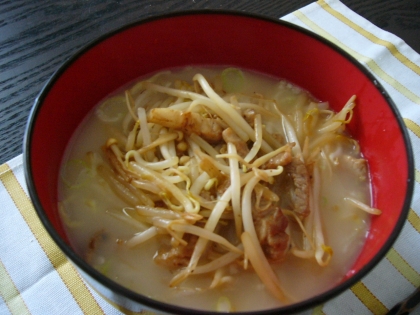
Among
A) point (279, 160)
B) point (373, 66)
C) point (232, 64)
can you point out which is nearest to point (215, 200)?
point (279, 160)

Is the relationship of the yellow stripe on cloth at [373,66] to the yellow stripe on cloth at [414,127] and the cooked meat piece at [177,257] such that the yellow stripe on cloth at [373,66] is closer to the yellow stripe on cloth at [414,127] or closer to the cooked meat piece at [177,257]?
the yellow stripe on cloth at [414,127]

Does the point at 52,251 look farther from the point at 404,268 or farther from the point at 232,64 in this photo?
the point at 404,268

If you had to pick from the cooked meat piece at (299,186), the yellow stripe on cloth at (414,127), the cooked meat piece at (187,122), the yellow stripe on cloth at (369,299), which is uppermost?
the cooked meat piece at (187,122)

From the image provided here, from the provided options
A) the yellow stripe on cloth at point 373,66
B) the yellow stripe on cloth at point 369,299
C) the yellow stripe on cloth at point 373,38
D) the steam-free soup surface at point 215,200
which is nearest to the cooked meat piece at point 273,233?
the steam-free soup surface at point 215,200

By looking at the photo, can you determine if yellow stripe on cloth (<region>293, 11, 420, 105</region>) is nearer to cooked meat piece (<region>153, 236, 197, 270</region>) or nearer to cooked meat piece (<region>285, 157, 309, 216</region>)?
cooked meat piece (<region>285, 157, 309, 216</region>)

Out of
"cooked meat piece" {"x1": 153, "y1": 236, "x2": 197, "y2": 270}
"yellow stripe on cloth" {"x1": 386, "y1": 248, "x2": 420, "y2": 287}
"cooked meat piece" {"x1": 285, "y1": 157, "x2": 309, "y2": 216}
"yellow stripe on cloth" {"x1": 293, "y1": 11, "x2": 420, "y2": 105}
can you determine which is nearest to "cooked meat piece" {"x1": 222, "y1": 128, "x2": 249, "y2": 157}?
"cooked meat piece" {"x1": 285, "y1": 157, "x2": 309, "y2": 216}
